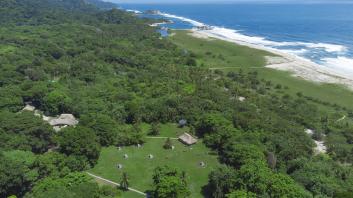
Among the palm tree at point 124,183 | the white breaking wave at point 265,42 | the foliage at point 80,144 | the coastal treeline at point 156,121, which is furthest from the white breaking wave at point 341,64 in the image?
the palm tree at point 124,183

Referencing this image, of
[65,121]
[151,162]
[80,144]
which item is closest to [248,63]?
[65,121]

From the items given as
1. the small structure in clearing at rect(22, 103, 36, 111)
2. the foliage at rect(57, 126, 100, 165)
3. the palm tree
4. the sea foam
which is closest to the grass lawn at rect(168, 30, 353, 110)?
the sea foam

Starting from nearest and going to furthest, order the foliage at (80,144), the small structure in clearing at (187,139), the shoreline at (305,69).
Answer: the foliage at (80,144) → the small structure in clearing at (187,139) → the shoreline at (305,69)

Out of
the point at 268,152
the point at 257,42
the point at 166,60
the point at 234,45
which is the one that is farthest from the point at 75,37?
the point at 268,152

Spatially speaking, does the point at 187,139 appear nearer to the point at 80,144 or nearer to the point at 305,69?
the point at 80,144

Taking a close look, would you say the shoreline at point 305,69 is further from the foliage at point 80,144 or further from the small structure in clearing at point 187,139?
the foliage at point 80,144

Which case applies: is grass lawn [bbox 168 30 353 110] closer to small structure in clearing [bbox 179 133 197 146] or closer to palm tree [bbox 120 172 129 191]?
small structure in clearing [bbox 179 133 197 146]
